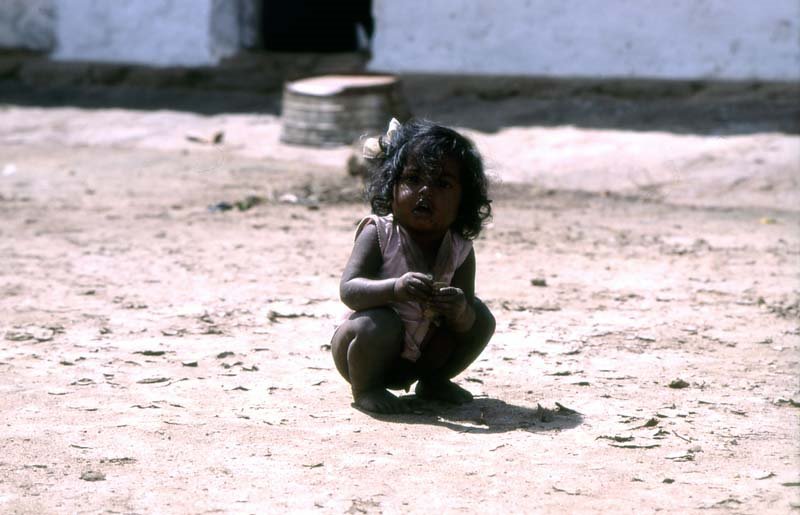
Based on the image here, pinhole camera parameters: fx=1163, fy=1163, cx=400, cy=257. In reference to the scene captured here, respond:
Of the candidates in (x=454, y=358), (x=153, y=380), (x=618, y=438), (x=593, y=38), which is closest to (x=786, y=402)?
(x=618, y=438)

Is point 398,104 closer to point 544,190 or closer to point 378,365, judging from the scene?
point 544,190

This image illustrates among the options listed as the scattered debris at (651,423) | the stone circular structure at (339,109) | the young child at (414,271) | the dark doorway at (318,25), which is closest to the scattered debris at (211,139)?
the stone circular structure at (339,109)

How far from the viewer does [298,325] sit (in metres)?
5.04

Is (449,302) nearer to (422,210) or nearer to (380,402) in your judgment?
(422,210)

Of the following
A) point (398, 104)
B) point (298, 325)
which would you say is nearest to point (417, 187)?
point (298, 325)

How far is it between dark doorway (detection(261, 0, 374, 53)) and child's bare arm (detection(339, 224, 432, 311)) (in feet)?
31.6

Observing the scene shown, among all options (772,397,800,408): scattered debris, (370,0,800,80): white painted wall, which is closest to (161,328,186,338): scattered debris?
(772,397,800,408): scattered debris

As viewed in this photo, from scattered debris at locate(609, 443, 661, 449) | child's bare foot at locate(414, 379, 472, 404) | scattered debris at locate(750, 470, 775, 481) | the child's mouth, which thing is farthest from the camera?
child's bare foot at locate(414, 379, 472, 404)

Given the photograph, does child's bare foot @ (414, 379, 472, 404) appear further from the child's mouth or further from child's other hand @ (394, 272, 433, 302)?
the child's mouth

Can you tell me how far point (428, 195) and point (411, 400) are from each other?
768 mm

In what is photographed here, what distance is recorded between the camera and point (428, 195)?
366cm

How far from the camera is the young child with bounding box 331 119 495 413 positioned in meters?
3.67

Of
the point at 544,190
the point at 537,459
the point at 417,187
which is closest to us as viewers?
the point at 537,459

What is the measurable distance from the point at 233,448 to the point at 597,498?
42.3 inches
